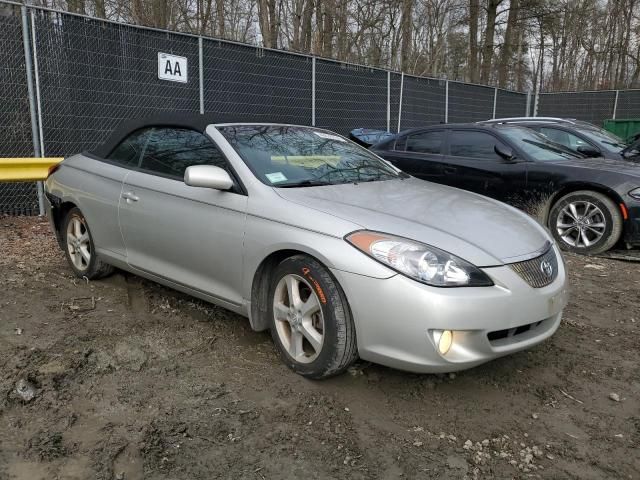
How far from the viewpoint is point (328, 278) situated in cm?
292

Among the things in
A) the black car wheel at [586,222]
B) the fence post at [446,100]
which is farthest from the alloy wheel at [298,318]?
the fence post at [446,100]

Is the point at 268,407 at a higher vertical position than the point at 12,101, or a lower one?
lower

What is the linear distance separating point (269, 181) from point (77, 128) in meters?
5.47

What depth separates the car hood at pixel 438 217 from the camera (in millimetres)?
2879

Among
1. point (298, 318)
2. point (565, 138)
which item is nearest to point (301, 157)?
point (298, 318)

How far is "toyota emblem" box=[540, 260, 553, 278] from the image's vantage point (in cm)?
307

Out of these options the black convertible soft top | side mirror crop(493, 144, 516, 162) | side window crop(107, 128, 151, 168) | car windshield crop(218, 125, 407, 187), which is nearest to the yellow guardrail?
the black convertible soft top

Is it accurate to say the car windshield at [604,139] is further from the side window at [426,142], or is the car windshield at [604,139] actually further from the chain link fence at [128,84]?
the chain link fence at [128,84]

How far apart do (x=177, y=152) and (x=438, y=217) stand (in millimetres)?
1930

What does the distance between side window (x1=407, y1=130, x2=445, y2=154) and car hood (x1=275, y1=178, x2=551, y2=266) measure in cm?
383

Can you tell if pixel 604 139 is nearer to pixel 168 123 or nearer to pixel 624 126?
pixel 168 123

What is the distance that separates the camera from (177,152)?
4.00 metres

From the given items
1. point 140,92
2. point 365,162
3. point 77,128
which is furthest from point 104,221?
point 140,92

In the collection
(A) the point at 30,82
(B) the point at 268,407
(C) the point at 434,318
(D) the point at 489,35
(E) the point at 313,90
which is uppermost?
(D) the point at 489,35
